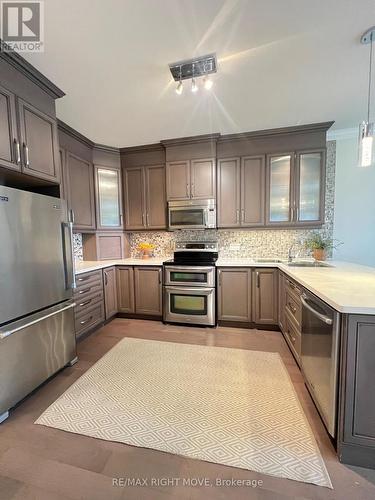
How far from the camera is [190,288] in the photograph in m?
3.20

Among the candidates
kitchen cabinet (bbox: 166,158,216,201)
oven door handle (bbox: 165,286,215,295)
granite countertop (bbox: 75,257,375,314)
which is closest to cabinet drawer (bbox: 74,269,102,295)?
granite countertop (bbox: 75,257,375,314)

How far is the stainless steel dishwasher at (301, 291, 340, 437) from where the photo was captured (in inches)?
51.8

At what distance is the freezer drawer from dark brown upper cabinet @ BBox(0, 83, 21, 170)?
4.07 ft

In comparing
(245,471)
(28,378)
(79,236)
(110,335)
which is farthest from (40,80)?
(245,471)

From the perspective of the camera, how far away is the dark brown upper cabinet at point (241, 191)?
3283 millimetres

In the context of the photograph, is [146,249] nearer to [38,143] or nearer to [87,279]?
[87,279]

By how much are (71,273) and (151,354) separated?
1239 millimetres

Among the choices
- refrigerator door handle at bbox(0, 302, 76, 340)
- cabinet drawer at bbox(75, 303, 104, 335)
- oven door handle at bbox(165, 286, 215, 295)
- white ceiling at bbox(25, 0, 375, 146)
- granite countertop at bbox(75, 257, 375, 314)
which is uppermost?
white ceiling at bbox(25, 0, 375, 146)

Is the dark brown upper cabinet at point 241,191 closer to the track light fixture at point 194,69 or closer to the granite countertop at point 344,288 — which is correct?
the granite countertop at point 344,288

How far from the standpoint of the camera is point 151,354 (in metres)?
2.52

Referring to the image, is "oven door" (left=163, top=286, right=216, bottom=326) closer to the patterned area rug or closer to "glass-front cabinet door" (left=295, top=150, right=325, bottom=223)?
the patterned area rug

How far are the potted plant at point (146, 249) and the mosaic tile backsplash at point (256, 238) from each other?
0.36ft

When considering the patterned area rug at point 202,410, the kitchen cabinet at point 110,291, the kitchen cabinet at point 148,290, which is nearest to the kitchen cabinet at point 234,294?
the patterned area rug at point 202,410

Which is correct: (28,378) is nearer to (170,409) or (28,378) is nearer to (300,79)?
(170,409)
